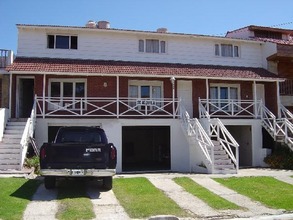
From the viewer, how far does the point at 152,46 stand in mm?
21859

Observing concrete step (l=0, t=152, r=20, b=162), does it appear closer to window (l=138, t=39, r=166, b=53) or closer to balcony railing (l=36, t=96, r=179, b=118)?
balcony railing (l=36, t=96, r=179, b=118)

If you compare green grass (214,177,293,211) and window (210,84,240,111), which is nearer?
green grass (214,177,293,211)

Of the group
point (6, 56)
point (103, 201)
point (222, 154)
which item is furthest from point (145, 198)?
point (6, 56)

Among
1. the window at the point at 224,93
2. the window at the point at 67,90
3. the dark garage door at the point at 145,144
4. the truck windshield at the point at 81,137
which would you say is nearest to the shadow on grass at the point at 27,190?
the truck windshield at the point at 81,137

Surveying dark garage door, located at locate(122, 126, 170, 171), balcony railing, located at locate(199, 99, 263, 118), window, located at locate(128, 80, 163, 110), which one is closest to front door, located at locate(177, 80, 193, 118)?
balcony railing, located at locate(199, 99, 263, 118)

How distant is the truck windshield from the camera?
11.9m

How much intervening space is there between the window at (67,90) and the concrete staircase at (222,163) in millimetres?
8387

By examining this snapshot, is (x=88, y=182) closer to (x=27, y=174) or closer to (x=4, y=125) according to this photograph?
(x=27, y=174)

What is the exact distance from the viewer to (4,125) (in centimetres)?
1616

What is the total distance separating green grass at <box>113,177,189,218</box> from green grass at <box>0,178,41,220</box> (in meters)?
2.57

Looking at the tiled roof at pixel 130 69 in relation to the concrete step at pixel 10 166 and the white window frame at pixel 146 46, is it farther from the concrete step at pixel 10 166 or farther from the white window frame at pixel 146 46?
the concrete step at pixel 10 166

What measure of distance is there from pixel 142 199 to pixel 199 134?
743cm

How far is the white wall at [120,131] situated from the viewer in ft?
57.0

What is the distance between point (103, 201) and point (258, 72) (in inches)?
612
